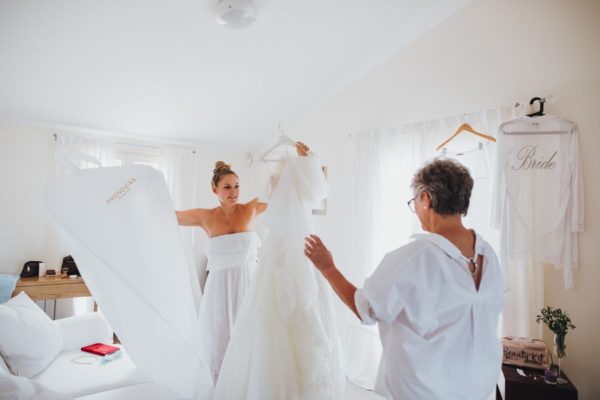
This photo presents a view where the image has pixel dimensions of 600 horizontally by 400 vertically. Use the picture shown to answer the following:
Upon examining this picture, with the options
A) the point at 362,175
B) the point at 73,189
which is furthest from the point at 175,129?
the point at 73,189

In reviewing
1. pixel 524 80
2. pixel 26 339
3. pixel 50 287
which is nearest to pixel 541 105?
pixel 524 80

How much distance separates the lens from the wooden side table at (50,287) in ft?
9.64

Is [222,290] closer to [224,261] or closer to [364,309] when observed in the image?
[224,261]

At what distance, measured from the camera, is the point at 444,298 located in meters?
1.05

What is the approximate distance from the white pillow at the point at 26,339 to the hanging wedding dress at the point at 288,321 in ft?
3.50

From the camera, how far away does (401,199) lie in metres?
2.60

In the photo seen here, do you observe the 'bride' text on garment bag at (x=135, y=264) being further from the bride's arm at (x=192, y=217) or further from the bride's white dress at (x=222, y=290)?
the bride's arm at (x=192, y=217)

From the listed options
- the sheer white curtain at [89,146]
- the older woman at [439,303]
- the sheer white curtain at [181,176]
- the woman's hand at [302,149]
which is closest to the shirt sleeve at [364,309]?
the older woman at [439,303]

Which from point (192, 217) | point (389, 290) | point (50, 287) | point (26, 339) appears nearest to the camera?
point (389, 290)

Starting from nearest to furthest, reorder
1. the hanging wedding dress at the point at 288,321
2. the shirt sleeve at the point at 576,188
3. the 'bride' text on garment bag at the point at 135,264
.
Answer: the 'bride' text on garment bag at the point at 135,264, the hanging wedding dress at the point at 288,321, the shirt sleeve at the point at 576,188

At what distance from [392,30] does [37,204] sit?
3824mm

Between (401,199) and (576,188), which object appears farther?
(401,199)

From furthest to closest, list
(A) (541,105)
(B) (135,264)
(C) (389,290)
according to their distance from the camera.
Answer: (A) (541,105) < (B) (135,264) < (C) (389,290)

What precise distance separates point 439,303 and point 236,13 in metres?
1.97
